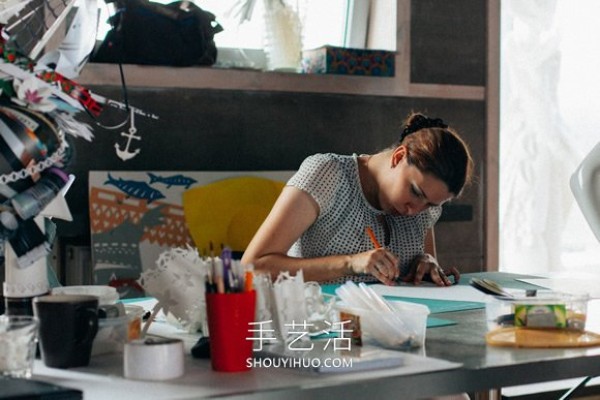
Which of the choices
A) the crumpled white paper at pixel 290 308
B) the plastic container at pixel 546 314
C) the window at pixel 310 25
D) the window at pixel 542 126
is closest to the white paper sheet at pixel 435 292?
the plastic container at pixel 546 314

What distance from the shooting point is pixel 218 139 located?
3.53 m

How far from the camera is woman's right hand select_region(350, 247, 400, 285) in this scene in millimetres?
2348

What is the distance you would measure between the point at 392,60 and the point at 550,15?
0.83 metres

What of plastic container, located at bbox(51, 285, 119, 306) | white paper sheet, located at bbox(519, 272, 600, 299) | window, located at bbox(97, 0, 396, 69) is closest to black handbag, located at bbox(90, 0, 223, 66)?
window, located at bbox(97, 0, 396, 69)

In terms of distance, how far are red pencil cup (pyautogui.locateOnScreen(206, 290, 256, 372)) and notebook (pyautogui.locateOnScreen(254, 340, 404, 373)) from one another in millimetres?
57

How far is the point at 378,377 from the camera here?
4.39ft

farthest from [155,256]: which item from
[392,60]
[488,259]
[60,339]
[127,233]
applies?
[60,339]

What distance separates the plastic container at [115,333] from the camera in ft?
4.99

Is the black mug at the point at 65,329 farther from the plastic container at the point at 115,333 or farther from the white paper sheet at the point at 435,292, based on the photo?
the white paper sheet at the point at 435,292

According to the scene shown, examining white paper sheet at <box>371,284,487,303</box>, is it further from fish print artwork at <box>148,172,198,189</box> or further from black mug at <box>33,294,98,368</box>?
fish print artwork at <box>148,172,198,189</box>

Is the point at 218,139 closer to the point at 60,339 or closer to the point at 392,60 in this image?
the point at 392,60

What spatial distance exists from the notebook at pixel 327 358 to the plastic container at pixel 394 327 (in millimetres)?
25

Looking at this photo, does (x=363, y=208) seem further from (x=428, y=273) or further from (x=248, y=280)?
(x=248, y=280)

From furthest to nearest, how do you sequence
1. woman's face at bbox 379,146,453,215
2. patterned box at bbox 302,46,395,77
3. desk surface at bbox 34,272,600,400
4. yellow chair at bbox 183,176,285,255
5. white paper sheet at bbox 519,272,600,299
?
patterned box at bbox 302,46,395,77
yellow chair at bbox 183,176,285,255
woman's face at bbox 379,146,453,215
white paper sheet at bbox 519,272,600,299
desk surface at bbox 34,272,600,400
